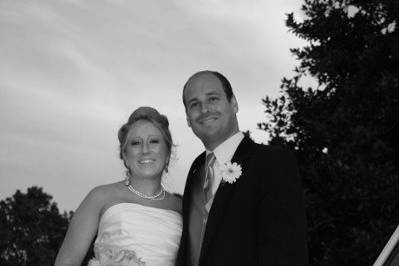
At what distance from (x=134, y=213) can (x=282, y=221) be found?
167 centimetres

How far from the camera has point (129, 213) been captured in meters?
5.52

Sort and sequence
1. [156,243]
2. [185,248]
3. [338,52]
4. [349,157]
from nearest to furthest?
1. [185,248]
2. [156,243]
3. [349,157]
4. [338,52]

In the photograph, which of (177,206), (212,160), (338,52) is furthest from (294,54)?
(212,160)

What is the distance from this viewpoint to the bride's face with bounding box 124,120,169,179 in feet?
18.2

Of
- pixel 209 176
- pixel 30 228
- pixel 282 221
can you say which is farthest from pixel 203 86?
pixel 30 228

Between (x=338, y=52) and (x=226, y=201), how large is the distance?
6.80 meters

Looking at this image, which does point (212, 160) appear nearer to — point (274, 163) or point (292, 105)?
point (274, 163)

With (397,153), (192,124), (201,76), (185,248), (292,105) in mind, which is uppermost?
(292,105)

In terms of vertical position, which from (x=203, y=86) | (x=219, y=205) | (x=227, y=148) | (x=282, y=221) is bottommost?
(x=282, y=221)

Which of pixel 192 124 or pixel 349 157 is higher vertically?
pixel 349 157

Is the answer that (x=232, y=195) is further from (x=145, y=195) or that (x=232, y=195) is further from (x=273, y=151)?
(x=145, y=195)

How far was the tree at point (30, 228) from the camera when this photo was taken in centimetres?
5256

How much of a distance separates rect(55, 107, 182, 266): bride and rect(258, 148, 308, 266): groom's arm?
139 centimetres

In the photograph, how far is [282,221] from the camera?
13.9ft
